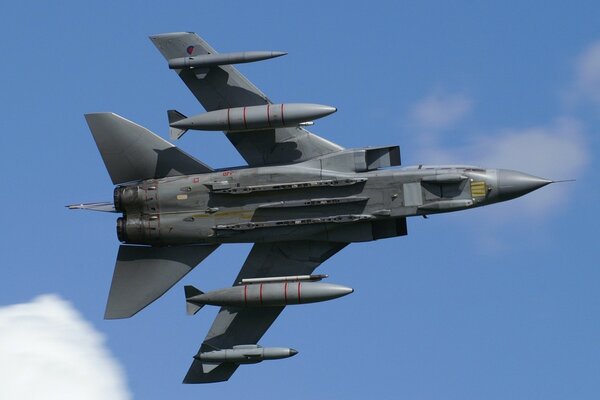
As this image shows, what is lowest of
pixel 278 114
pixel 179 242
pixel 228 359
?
pixel 228 359

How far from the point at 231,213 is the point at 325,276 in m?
2.47

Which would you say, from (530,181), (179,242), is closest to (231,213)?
(179,242)

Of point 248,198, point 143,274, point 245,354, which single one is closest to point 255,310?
point 245,354

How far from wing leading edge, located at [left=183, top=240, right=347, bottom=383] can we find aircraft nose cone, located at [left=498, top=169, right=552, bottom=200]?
12.3 feet

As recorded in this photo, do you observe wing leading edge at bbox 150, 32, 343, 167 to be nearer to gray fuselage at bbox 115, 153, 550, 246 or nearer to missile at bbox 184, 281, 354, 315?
gray fuselage at bbox 115, 153, 550, 246

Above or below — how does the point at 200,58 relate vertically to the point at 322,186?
above

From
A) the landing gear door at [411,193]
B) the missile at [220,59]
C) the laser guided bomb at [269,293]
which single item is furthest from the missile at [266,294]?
the missile at [220,59]

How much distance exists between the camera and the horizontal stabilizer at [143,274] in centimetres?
3572

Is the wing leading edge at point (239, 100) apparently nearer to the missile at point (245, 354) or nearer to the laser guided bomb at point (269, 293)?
the laser guided bomb at point (269, 293)

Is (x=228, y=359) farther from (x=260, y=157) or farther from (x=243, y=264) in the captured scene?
(x=260, y=157)

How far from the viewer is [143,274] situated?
3575cm

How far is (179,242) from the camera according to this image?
116 ft

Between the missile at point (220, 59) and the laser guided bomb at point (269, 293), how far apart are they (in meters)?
4.80

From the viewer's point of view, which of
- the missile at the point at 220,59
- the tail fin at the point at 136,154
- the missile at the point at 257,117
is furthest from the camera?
the tail fin at the point at 136,154
